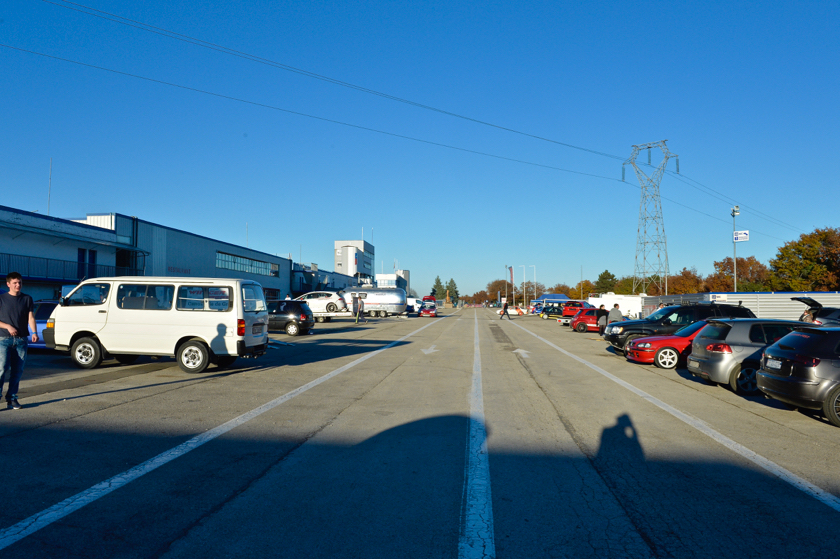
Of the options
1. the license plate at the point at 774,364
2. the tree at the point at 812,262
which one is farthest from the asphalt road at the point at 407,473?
the tree at the point at 812,262

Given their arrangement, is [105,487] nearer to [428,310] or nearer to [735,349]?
[735,349]

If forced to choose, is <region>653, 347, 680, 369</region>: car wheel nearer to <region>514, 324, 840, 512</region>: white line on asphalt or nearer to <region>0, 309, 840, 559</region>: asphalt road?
<region>0, 309, 840, 559</region>: asphalt road

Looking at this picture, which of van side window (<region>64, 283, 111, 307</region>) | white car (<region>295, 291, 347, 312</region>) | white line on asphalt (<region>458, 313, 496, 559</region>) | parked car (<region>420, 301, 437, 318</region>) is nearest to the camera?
white line on asphalt (<region>458, 313, 496, 559</region>)

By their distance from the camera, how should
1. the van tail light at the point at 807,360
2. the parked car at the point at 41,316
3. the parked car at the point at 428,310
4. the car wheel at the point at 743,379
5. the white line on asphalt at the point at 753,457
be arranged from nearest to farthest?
the white line on asphalt at the point at 753,457
the van tail light at the point at 807,360
the car wheel at the point at 743,379
the parked car at the point at 41,316
the parked car at the point at 428,310

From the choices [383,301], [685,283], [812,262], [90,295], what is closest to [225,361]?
[90,295]

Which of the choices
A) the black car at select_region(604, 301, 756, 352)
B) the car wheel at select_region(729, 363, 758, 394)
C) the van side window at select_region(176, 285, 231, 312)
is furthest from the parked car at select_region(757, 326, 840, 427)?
the van side window at select_region(176, 285, 231, 312)

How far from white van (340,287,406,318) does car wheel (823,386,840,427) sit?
1856 inches

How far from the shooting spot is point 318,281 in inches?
3406

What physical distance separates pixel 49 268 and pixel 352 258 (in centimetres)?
8961

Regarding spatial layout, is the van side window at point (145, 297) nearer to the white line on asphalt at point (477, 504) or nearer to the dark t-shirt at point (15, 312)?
the dark t-shirt at point (15, 312)

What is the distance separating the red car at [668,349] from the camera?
49.5 feet

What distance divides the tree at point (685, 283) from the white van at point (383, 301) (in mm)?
40277

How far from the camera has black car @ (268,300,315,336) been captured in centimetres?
2581

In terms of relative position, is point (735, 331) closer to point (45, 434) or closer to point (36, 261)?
point (45, 434)
